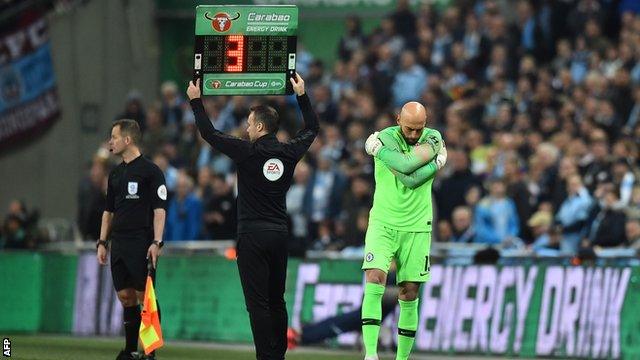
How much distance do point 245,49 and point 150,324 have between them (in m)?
2.83

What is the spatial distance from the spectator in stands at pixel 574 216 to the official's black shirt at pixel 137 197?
7.02m

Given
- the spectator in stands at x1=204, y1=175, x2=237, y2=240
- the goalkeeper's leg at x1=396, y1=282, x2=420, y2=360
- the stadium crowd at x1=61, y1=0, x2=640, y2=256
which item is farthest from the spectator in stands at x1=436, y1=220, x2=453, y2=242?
the goalkeeper's leg at x1=396, y1=282, x2=420, y2=360

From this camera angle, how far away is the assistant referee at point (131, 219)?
51.1 ft

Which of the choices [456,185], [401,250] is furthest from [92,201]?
[401,250]

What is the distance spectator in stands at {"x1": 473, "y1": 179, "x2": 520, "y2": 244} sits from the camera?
858 inches

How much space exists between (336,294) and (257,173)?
6.99m

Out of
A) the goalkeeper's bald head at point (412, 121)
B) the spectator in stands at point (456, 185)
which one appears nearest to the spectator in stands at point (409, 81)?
the spectator in stands at point (456, 185)

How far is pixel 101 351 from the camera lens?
1834cm

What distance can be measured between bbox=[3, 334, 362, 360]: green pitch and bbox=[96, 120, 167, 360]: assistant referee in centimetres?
148

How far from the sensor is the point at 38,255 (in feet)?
73.7

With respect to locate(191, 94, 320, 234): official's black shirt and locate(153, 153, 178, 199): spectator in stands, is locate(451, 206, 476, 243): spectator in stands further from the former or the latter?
locate(191, 94, 320, 234): official's black shirt

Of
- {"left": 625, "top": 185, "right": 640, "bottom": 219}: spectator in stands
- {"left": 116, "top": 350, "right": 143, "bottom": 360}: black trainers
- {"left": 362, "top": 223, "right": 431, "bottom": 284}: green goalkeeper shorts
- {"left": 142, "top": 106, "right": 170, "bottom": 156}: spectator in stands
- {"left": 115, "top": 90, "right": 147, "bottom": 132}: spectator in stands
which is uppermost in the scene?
{"left": 115, "top": 90, "right": 147, "bottom": 132}: spectator in stands

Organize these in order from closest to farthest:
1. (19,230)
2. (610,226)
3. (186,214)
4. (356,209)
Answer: (610,226) < (356,209) < (186,214) < (19,230)

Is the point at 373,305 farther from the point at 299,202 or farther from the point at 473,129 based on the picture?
the point at 473,129
